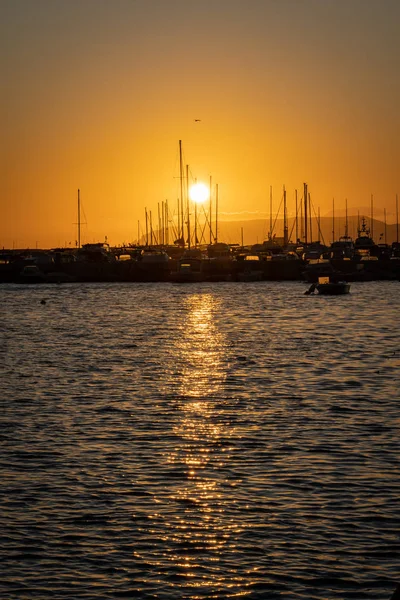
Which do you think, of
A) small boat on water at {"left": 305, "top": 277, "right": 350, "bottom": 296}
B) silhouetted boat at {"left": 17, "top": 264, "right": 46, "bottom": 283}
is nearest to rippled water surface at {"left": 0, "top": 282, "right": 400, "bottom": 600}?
small boat on water at {"left": 305, "top": 277, "right": 350, "bottom": 296}

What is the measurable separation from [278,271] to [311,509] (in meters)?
126

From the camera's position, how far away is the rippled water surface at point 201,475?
1580cm

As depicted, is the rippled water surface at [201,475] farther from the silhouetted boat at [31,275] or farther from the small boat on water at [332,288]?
the silhouetted boat at [31,275]

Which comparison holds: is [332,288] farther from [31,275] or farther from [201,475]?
[201,475]

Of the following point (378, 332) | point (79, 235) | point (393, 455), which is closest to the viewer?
point (393, 455)

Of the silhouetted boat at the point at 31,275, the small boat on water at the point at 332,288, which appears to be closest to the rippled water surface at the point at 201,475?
the small boat on water at the point at 332,288

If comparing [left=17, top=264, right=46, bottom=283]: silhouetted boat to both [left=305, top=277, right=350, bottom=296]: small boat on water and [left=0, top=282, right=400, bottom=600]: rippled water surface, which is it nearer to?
[left=305, top=277, right=350, bottom=296]: small boat on water

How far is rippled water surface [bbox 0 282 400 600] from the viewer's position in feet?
51.9

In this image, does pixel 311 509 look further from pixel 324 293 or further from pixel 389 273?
pixel 389 273

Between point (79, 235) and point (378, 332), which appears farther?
point (79, 235)

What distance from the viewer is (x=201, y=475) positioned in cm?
2191

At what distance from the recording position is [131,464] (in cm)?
2283

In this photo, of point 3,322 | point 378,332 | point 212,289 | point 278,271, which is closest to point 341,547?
point 378,332

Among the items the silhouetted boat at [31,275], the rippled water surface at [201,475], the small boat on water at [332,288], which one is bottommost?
the rippled water surface at [201,475]
